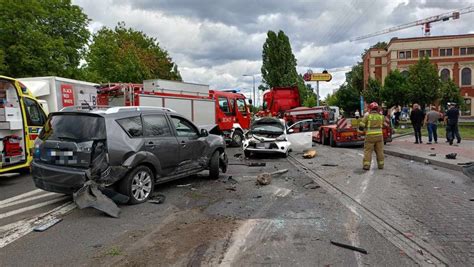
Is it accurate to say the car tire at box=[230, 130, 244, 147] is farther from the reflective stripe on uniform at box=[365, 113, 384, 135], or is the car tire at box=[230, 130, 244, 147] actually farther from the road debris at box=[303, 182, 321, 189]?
the road debris at box=[303, 182, 321, 189]

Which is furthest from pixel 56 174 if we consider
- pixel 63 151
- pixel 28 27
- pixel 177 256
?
pixel 28 27

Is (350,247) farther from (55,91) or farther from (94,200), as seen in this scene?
(55,91)

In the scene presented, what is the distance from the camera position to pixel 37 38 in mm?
20094

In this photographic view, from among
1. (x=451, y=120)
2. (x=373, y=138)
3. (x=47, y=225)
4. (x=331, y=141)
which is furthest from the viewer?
(x=331, y=141)

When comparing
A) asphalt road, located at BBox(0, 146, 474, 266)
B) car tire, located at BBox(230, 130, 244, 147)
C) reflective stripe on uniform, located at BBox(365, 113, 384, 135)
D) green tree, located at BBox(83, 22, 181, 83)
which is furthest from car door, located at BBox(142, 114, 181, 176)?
green tree, located at BBox(83, 22, 181, 83)

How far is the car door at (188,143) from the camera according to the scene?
791 centimetres

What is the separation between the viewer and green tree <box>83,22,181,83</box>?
3062cm

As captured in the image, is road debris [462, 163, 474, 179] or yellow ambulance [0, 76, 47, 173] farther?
road debris [462, 163, 474, 179]

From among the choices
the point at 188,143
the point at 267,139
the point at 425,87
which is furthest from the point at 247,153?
the point at 425,87

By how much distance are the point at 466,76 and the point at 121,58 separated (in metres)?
60.7

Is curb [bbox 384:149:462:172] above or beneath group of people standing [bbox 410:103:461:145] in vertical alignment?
beneath

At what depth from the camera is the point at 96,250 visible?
447cm

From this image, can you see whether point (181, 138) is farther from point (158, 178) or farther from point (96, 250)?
point (96, 250)

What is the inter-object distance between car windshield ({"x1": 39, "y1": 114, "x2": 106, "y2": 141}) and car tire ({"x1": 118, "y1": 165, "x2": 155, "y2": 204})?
2.71ft
